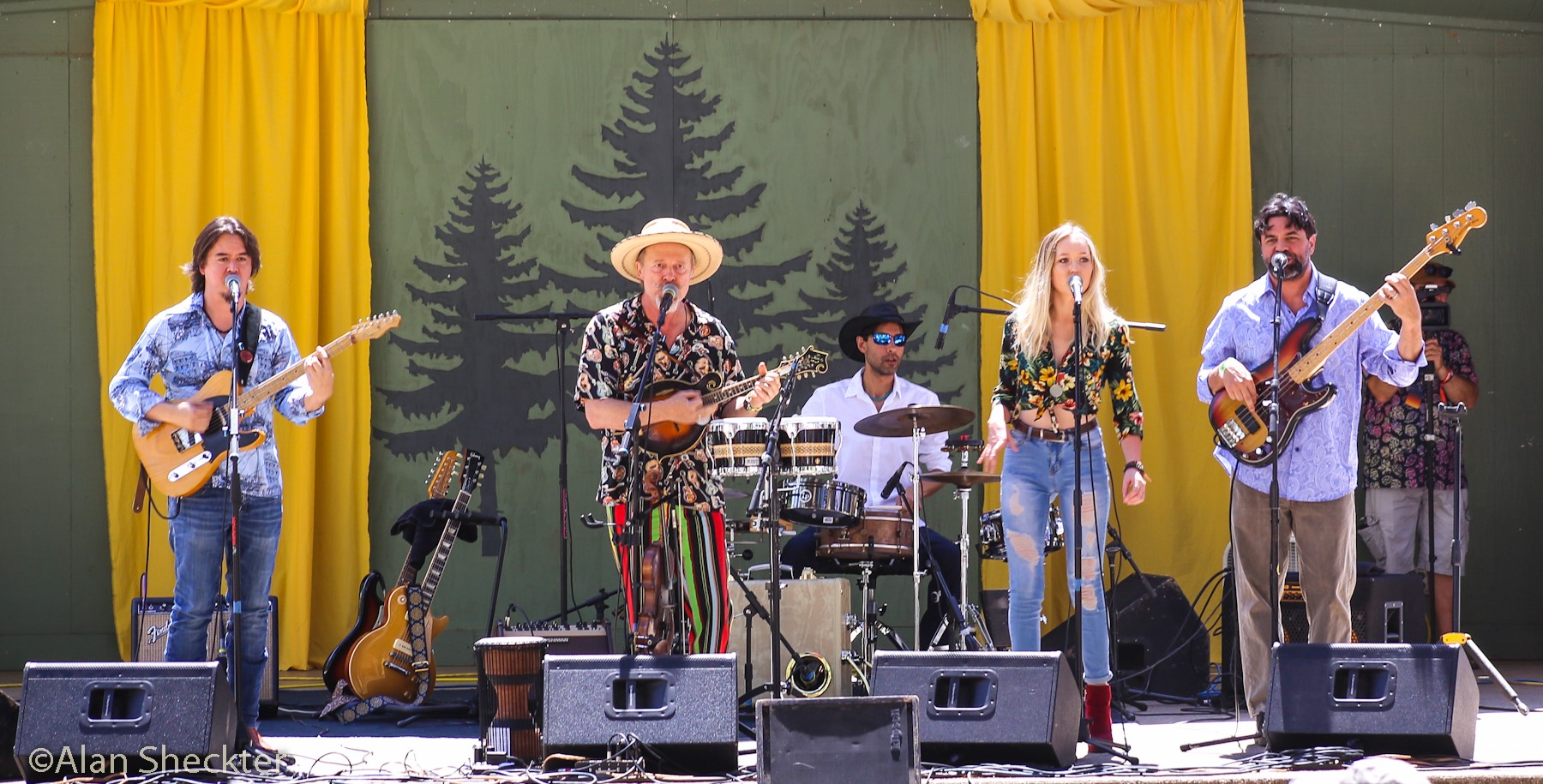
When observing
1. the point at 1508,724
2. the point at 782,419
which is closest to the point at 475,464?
the point at 782,419

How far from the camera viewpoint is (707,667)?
419cm

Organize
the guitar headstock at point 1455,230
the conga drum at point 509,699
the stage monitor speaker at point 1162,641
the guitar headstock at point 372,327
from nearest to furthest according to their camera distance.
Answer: the conga drum at point 509,699
the guitar headstock at point 1455,230
the guitar headstock at point 372,327
the stage monitor speaker at point 1162,641

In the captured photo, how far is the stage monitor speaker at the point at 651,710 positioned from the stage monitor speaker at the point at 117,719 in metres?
0.94

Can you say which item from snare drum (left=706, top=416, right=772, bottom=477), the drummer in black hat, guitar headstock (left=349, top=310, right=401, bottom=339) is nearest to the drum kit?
the drummer in black hat

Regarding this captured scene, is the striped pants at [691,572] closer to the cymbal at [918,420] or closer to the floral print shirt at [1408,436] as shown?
the cymbal at [918,420]

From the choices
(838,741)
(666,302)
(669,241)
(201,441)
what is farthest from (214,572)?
(838,741)

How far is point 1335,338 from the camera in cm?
470

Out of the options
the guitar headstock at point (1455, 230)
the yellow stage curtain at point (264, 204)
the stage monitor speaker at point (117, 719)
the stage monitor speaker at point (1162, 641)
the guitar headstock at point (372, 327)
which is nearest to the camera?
the stage monitor speaker at point (117, 719)

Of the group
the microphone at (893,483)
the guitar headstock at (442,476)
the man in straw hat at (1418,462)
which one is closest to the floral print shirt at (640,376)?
the microphone at (893,483)

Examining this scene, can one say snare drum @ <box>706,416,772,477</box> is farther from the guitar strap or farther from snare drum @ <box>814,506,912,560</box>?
the guitar strap

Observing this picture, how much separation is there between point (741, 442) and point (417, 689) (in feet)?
7.42

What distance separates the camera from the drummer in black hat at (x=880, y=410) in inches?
265

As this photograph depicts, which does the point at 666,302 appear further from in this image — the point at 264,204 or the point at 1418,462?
the point at 1418,462

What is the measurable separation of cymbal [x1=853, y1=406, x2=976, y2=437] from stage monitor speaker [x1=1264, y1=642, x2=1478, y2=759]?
1985 millimetres
